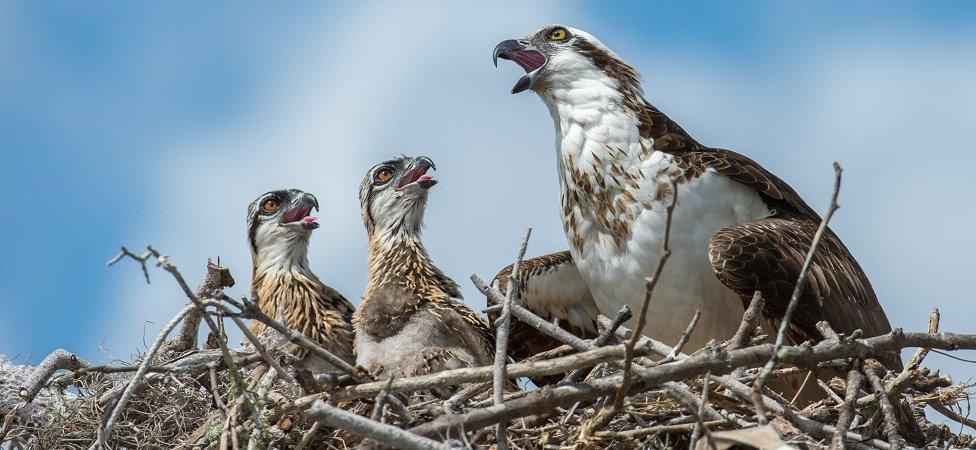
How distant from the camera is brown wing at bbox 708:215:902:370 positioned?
6707mm

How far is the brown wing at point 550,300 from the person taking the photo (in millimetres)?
8180

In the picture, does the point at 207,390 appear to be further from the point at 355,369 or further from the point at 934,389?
the point at 934,389

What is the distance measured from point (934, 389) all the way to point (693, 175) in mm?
1870

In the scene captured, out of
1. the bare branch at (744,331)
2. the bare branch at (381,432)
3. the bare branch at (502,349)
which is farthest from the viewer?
the bare branch at (744,331)

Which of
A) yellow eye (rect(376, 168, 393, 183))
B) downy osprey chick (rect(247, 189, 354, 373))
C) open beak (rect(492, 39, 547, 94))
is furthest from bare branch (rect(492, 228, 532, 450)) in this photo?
yellow eye (rect(376, 168, 393, 183))

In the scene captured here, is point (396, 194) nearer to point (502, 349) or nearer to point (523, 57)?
point (523, 57)

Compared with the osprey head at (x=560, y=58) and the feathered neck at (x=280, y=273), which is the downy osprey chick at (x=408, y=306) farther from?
the osprey head at (x=560, y=58)

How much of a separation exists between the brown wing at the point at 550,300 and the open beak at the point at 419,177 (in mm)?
799

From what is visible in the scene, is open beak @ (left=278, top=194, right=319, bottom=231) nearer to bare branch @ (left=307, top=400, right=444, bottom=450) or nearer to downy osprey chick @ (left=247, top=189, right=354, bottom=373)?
downy osprey chick @ (left=247, top=189, right=354, bottom=373)

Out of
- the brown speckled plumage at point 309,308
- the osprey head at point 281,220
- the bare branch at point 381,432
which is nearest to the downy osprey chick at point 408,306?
the brown speckled plumage at point 309,308

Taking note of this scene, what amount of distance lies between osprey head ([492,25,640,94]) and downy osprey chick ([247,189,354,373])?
168 cm

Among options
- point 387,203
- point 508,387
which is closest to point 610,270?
point 508,387

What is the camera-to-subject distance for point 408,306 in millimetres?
7363

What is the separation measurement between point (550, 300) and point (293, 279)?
1.60 m
